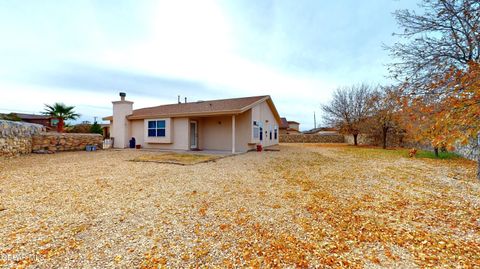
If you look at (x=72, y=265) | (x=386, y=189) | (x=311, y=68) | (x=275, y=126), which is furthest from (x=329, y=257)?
(x=275, y=126)

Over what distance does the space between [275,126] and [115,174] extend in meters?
14.8

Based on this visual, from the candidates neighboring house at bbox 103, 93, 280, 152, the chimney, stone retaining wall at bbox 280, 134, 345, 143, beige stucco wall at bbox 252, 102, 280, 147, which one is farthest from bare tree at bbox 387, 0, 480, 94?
stone retaining wall at bbox 280, 134, 345, 143

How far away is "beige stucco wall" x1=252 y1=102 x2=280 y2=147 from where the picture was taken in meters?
13.7

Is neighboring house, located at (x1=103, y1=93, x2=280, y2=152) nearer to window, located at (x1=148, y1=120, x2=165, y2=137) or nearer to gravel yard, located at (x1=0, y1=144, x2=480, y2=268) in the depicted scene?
window, located at (x1=148, y1=120, x2=165, y2=137)

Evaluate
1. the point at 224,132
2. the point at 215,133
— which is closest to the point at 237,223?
the point at 224,132

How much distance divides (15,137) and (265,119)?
14648mm

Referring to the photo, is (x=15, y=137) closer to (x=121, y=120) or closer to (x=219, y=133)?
(x=121, y=120)

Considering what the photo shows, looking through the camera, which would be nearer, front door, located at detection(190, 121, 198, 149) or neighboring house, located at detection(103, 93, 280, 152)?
neighboring house, located at detection(103, 93, 280, 152)

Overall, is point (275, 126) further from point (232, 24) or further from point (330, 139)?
point (330, 139)

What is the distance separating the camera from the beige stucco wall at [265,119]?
13.7 metres

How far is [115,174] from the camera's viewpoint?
619 cm

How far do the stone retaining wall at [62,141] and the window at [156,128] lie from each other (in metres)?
3.64

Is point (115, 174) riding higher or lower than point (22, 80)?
lower

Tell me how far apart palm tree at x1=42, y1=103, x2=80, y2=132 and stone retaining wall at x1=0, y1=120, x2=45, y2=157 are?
16.3 feet
